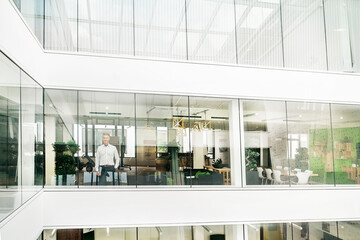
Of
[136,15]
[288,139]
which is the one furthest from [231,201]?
[136,15]

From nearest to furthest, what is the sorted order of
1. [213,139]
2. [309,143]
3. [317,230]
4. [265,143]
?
[213,139] < [265,143] < [309,143] < [317,230]

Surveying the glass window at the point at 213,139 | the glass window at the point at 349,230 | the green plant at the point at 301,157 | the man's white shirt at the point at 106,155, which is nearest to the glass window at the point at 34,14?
the man's white shirt at the point at 106,155

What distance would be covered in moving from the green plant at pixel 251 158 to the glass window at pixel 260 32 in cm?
265

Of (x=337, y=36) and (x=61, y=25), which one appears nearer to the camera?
(x=61, y=25)

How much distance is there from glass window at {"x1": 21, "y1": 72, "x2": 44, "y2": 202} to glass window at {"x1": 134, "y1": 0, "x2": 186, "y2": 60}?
296cm

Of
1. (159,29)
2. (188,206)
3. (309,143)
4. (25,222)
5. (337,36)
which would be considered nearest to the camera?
(25,222)

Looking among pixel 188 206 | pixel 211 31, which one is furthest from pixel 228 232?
pixel 211 31

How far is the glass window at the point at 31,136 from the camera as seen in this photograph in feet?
18.9

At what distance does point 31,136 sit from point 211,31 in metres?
5.56

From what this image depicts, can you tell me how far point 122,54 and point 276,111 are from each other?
4814 mm

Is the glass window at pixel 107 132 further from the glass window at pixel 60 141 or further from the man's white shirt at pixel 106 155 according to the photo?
the glass window at pixel 60 141

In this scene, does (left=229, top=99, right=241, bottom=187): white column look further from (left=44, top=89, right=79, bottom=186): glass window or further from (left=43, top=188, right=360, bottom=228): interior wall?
(left=44, top=89, right=79, bottom=186): glass window

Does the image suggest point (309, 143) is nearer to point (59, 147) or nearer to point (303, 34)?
point (303, 34)

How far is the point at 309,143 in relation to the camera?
9.12 m
